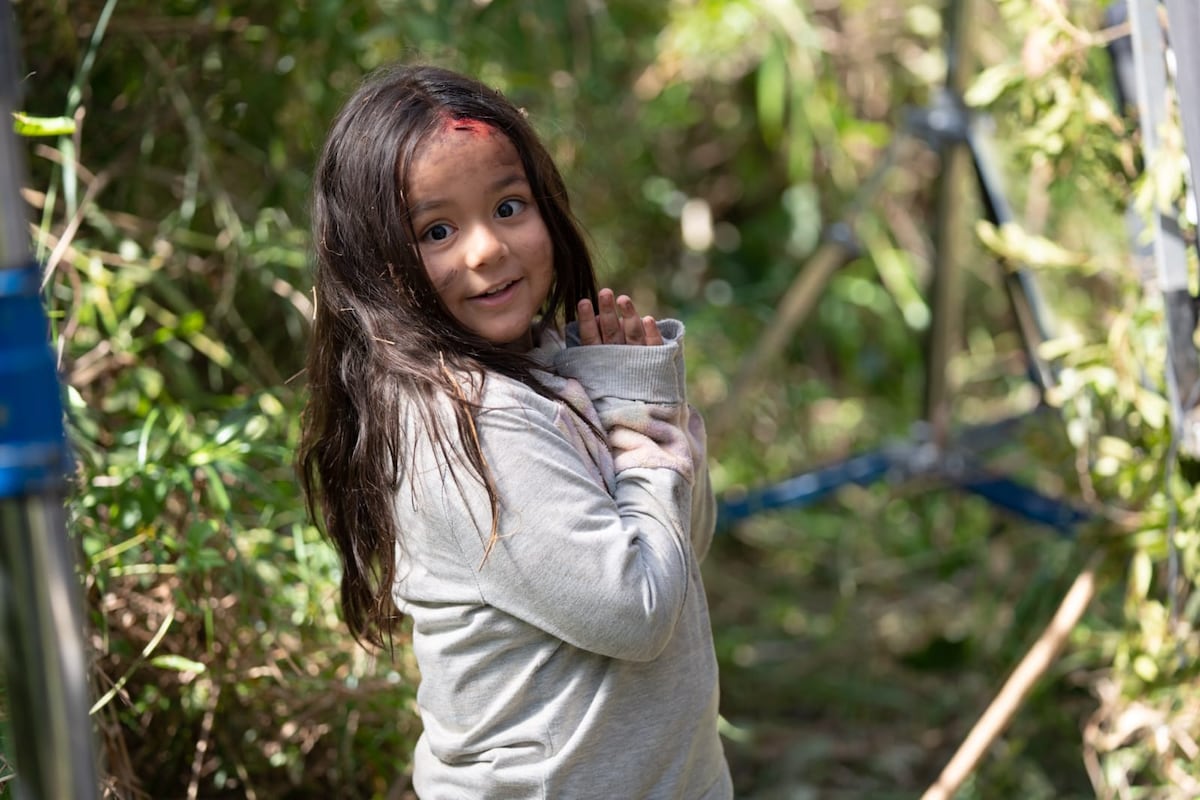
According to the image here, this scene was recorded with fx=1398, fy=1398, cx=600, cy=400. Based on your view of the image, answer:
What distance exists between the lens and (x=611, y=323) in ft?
3.84

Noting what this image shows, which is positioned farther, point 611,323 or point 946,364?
point 946,364

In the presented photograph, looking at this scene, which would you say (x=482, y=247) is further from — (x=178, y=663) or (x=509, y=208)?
(x=178, y=663)

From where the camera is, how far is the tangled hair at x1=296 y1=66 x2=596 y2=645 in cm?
110

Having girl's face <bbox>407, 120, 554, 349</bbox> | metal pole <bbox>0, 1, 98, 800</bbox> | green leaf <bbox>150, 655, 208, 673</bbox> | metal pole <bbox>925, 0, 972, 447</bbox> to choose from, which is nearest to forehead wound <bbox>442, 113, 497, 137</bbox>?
girl's face <bbox>407, 120, 554, 349</bbox>

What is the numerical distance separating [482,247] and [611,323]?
0.14 m

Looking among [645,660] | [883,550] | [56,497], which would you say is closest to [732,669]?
[883,550]

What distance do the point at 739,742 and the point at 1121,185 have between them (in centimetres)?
113

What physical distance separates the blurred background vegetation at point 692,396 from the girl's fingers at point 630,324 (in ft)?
1.35

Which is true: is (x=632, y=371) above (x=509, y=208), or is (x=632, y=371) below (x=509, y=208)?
below

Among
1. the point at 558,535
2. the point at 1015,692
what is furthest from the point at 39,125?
the point at 1015,692

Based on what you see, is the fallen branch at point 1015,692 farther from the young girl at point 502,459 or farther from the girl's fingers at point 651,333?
the girl's fingers at point 651,333

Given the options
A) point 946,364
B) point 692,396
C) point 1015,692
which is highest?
point 946,364

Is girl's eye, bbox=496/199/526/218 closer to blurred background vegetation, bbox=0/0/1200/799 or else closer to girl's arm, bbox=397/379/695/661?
girl's arm, bbox=397/379/695/661

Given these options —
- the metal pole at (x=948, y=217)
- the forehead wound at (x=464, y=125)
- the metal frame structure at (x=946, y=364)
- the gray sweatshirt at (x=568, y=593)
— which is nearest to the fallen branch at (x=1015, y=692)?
the metal frame structure at (x=946, y=364)
